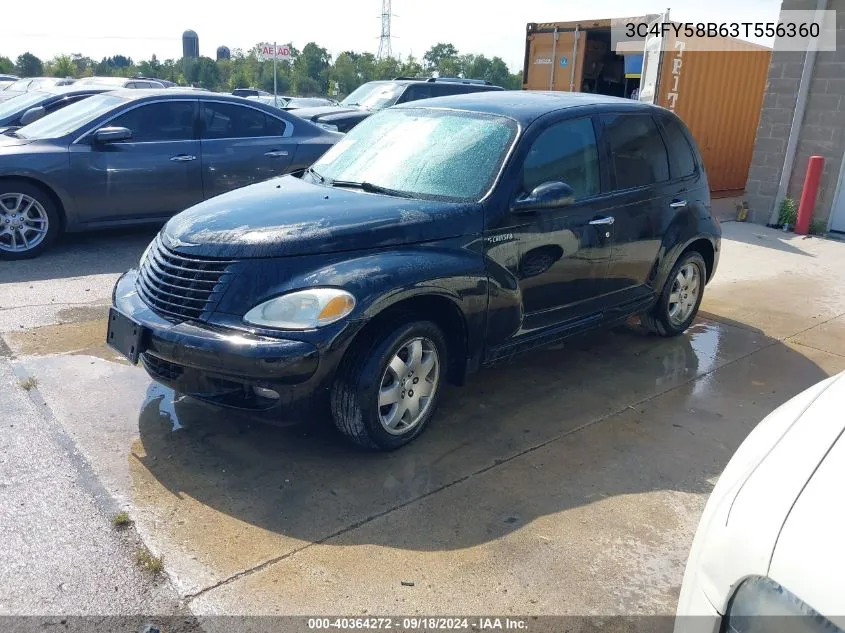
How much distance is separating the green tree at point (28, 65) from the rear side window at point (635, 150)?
62.3 metres

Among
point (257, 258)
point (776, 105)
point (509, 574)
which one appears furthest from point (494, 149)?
point (776, 105)

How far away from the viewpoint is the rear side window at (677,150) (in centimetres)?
539

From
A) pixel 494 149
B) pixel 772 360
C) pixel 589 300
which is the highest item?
pixel 494 149

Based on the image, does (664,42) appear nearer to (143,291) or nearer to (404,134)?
(404,134)

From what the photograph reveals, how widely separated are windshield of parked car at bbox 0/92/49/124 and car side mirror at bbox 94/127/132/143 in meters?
3.35

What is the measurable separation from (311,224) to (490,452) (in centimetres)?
152

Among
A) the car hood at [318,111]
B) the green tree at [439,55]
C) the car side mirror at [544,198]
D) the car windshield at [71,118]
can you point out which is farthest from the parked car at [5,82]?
the green tree at [439,55]

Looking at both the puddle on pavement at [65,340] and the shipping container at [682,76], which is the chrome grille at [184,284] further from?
the shipping container at [682,76]

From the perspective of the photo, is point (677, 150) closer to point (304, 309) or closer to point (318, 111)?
point (304, 309)

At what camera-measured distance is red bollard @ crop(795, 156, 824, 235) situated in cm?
982

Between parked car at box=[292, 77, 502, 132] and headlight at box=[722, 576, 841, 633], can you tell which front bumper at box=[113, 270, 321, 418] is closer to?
headlight at box=[722, 576, 841, 633]

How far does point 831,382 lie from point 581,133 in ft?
8.83

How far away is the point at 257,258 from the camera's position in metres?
3.50

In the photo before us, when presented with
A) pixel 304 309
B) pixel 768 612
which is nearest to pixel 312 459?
pixel 304 309
